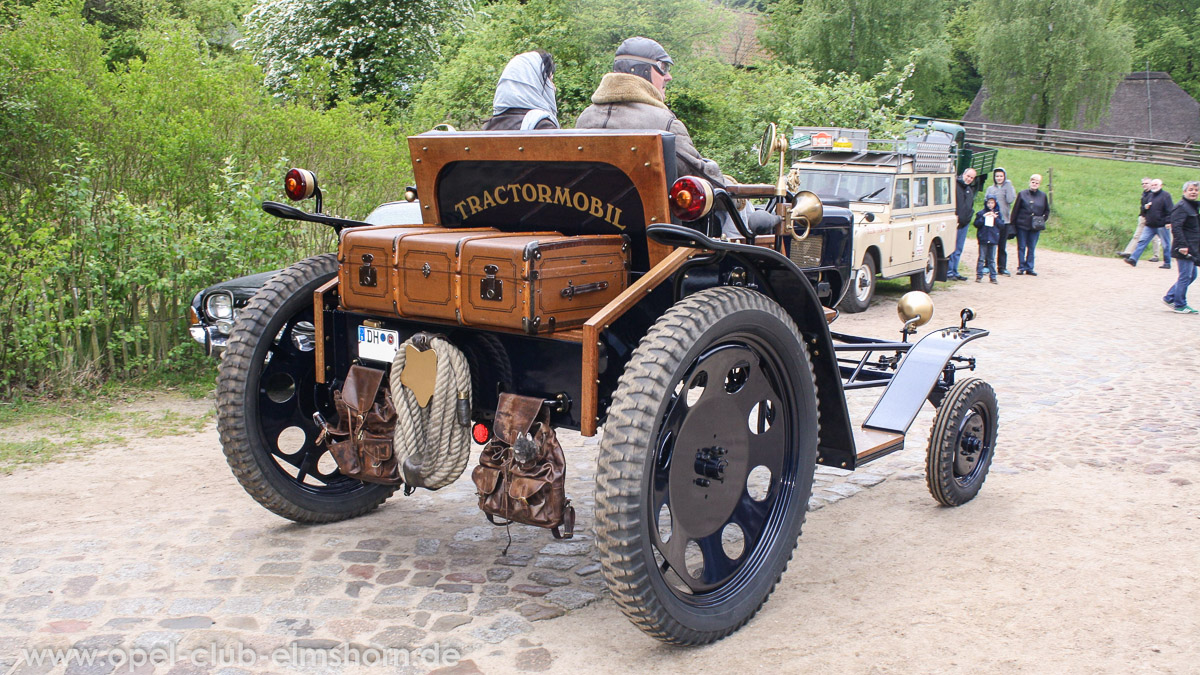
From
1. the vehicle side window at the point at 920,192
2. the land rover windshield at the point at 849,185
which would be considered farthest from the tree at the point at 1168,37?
the land rover windshield at the point at 849,185

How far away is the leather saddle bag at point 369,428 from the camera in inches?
161

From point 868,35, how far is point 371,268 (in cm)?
4065

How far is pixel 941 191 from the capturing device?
1594 centimetres

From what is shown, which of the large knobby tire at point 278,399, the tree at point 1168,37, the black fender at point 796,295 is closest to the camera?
the black fender at point 796,295

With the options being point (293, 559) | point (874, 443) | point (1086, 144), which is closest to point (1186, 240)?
point (874, 443)

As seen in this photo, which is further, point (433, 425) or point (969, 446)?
point (969, 446)

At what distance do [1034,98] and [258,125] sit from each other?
4552 centimetres

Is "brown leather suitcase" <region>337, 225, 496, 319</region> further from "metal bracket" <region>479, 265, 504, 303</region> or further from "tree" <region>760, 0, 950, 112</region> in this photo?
"tree" <region>760, 0, 950, 112</region>

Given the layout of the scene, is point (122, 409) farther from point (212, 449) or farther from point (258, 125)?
point (258, 125)

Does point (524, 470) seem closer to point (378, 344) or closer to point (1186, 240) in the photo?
point (378, 344)

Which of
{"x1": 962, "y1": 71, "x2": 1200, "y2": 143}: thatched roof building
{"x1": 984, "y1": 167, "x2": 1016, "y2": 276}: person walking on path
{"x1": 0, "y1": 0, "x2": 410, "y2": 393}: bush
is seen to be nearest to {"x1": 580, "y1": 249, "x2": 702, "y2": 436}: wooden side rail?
{"x1": 0, "y1": 0, "x2": 410, "y2": 393}: bush

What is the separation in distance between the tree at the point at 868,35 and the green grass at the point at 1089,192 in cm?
560

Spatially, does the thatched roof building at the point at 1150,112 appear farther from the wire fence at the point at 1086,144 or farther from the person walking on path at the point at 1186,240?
the person walking on path at the point at 1186,240

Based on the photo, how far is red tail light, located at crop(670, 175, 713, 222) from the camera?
11.2 feet
